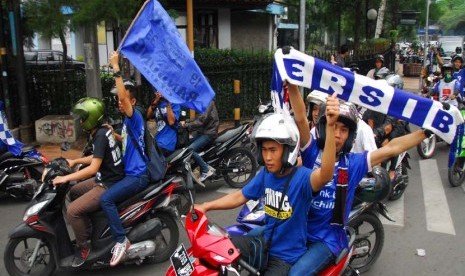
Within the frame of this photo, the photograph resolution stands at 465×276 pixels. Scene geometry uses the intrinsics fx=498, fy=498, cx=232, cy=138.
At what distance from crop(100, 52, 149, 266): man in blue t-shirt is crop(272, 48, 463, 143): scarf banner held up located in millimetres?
1656

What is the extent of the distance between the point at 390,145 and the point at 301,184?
24.6 inches

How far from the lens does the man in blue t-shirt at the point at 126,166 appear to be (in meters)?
4.27

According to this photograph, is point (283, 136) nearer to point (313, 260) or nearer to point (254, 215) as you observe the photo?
point (313, 260)

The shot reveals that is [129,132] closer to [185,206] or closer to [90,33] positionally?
[185,206]

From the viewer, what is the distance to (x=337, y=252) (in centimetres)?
314

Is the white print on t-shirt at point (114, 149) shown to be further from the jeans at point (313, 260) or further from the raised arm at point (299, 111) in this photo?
the jeans at point (313, 260)

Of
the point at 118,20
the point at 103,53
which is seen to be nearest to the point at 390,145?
the point at 118,20

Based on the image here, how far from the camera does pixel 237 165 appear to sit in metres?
7.23

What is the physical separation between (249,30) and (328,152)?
16.7m

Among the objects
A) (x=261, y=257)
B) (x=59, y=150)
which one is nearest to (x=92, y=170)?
(x=261, y=257)

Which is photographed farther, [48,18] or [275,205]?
[48,18]

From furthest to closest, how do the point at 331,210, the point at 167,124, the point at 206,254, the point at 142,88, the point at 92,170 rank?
the point at 142,88, the point at 167,124, the point at 92,170, the point at 331,210, the point at 206,254

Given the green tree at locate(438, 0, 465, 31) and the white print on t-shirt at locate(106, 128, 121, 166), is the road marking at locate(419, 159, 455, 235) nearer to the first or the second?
the white print on t-shirt at locate(106, 128, 121, 166)

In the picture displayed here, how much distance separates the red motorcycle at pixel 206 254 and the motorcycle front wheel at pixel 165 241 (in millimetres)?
1872
